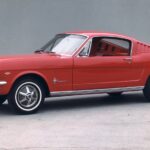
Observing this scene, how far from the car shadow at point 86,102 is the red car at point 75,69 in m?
0.34

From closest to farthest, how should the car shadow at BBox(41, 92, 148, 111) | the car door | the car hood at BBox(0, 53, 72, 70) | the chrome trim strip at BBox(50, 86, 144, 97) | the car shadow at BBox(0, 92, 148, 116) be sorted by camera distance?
1. the car hood at BBox(0, 53, 72, 70)
2. the chrome trim strip at BBox(50, 86, 144, 97)
3. the car door
4. the car shadow at BBox(0, 92, 148, 116)
5. the car shadow at BBox(41, 92, 148, 111)

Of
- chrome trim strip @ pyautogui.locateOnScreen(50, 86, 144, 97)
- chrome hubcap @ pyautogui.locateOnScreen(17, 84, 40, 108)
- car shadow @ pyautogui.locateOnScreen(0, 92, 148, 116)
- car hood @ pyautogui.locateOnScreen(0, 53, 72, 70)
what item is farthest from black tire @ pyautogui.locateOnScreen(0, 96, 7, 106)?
chrome trim strip @ pyautogui.locateOnScreen(50, 86, 144, 97)

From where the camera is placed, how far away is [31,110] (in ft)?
29.8

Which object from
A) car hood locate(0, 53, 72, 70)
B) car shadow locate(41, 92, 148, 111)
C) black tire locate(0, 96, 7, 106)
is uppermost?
car hood locate(0, 53, 72, 70)

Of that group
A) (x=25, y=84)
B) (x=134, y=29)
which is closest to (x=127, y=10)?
(x=134, y=29)

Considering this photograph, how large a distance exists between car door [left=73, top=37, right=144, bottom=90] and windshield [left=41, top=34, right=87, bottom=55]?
19cm

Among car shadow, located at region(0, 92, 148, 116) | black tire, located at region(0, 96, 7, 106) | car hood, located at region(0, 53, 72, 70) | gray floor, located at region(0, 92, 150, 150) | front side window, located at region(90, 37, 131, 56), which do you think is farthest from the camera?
car shadow, located at region(0, 92, 148, 116)

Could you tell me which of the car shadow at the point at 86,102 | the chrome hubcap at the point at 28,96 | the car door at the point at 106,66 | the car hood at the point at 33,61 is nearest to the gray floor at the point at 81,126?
the car shadow at the point at 86,102

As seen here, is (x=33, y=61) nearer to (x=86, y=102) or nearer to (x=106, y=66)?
(x=106, y=66)

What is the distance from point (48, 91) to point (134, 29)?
18.6 ft

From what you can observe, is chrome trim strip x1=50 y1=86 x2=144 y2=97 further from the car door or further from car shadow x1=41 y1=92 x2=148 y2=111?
car shadow x1=41 y1=92 x2=148 y2=111

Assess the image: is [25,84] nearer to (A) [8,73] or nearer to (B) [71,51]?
(A) [8,73]

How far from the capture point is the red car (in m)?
8.98

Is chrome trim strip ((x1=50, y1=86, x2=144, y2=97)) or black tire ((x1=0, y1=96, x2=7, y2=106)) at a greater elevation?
chrome trim strip ((x1=50, y1=86, x2=144, y2=97))
